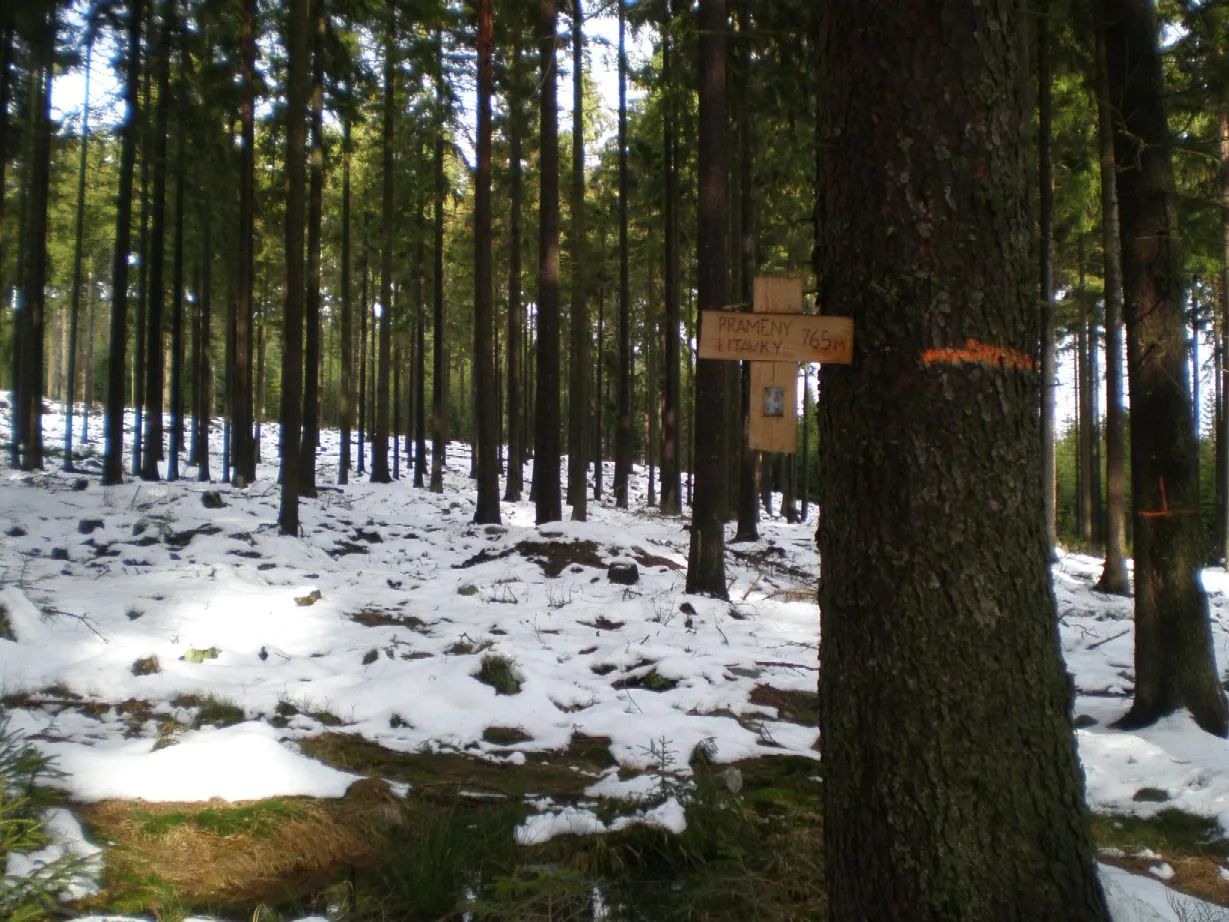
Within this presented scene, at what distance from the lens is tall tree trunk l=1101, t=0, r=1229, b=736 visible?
5863mm

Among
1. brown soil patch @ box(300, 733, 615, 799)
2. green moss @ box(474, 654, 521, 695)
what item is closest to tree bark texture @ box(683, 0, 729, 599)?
green moss @ box(474, 654, 521, 695)

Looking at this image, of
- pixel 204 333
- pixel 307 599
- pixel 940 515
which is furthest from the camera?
pixel 204 333

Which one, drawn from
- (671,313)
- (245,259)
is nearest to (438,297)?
(245,259)

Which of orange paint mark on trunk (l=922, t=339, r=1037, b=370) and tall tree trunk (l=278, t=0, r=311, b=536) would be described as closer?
orange paint mark on trunk (l=922, t=339, r=1037, b=370)

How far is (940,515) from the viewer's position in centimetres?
257

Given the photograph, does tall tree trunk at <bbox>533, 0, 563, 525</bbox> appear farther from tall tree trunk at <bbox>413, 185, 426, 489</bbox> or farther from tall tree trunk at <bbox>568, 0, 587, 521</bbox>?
tall tree trunk at <bbox>413, 185, 426, 489</bbox>

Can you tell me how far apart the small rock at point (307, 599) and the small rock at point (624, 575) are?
11.9 feet

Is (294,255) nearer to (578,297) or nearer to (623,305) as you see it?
(578,297)

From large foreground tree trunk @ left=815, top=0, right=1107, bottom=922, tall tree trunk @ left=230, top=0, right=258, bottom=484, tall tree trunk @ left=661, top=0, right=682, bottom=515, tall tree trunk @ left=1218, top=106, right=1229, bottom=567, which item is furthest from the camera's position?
tall tree trunk @ left=661, top=0, right=682, bottom=515

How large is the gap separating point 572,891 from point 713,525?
7.26m

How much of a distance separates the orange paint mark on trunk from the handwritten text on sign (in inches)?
9.6

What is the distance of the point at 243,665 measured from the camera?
6500 millimetres

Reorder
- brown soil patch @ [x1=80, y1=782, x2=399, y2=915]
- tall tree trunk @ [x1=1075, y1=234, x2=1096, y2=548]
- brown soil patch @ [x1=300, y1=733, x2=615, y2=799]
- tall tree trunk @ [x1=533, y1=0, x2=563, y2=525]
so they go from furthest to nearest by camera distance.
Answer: tall tree trunk @ [x1=1075, y1=234, x2=1096, y2=548] → tall tree trunk @ [x1=533, y1=0, x2=563, y2=525] → brown soil patch @ [x1=300, y1=733, x2=615, y2=799] → brown soil patch @ [x1=80, y1=782, x2=399, y2=915]

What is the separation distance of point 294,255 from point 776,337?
11.8m
